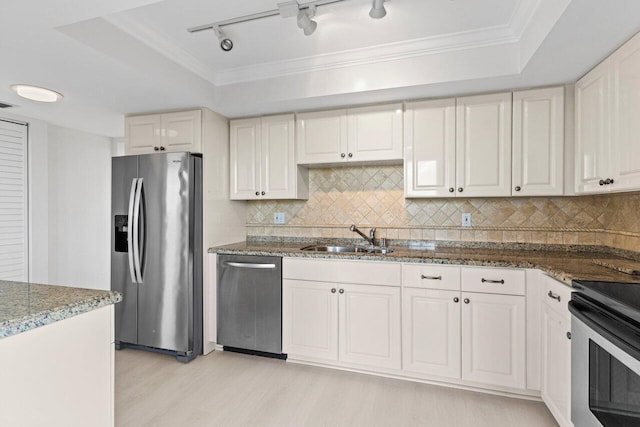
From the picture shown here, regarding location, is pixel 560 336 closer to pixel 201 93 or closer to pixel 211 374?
pixel 211 374

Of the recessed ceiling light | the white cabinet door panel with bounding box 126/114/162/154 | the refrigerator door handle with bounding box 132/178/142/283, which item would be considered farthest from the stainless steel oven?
the recessed ceiling light

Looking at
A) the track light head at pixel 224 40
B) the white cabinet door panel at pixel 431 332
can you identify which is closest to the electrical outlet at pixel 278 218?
the white cabinet door panel at pixel 431 332

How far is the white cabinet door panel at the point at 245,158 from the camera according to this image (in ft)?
10.6

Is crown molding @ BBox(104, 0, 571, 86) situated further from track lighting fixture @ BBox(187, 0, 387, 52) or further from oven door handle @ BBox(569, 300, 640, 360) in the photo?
oven door handle @ BBox(569, 300, 640, 360)

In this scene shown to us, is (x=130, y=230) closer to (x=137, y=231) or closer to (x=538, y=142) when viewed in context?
(x=137, y=231)

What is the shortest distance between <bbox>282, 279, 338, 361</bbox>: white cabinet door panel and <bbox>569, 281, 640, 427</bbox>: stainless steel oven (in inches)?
60.2

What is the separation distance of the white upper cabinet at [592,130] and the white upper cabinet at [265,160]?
2113 mm

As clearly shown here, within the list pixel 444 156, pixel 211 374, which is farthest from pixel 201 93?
pixel 211 374

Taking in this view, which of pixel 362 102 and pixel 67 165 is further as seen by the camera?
pixel 67 165

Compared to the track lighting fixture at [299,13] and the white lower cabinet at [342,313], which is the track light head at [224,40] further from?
the white lower cabinet at [342,313]

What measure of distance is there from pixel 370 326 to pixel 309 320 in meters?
0.49

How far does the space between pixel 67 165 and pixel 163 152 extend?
1749mm

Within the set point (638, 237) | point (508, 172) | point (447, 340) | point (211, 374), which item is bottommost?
point (211, 374)

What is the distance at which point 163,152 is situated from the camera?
3035mm
